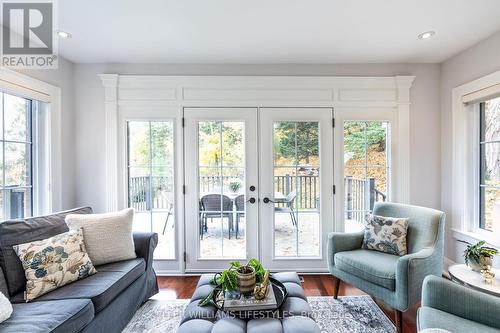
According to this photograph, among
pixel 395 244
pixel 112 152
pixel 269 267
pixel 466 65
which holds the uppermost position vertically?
pixel 466 65

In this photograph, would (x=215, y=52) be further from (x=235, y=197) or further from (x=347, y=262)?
(x=347, y=262)

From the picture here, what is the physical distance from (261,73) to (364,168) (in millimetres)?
1671

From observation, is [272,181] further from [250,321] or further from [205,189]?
[250,321]

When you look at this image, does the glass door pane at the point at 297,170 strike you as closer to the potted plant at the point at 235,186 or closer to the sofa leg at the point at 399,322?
the potted plant at the point at 235,186

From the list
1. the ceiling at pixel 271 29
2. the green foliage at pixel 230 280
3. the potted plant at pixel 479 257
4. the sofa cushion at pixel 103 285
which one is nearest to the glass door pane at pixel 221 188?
the ceiling at pixel 271 29

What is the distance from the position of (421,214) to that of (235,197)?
186cm

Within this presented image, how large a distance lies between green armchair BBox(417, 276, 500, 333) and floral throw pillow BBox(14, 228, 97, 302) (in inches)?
88.3

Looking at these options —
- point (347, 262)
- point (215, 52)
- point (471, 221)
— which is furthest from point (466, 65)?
point (215, 52)

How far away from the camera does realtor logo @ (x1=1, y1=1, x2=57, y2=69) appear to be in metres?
1.89

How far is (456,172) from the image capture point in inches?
105

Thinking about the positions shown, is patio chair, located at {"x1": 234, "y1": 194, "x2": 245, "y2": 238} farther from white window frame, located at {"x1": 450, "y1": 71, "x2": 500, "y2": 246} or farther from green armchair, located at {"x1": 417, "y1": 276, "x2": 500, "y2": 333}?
white window frame, located at {"x1": 450, "y1": 71, "x2": 500, "y2": 246}

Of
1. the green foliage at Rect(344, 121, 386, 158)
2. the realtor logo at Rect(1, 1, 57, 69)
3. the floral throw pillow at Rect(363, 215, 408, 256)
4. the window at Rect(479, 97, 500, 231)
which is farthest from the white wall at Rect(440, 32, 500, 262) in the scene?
the realtor logo at Rect(1, 1, 57, 69)

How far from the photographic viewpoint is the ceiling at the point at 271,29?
72.9 inches

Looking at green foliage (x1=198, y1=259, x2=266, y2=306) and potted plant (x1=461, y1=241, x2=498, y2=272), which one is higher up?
potted plant (x1=461, y1=241, x2=498, y2=272)
